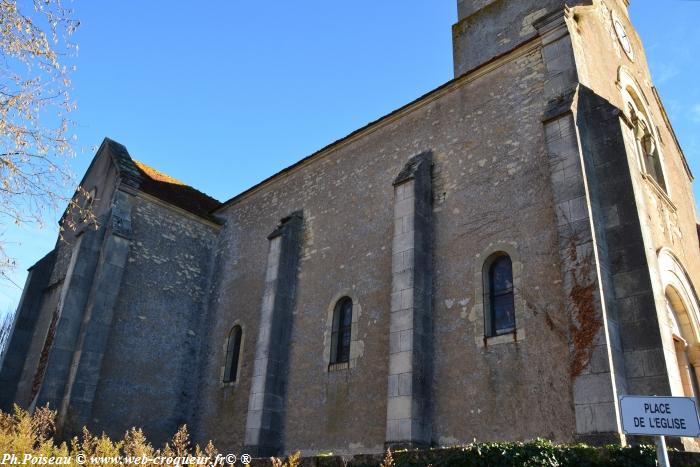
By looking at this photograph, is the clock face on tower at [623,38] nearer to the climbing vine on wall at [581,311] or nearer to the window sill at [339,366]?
the climbing vine on wall at [581,311]

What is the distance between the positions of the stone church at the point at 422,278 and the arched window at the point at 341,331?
0.04m

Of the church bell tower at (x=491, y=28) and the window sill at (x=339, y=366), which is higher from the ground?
the church bell tower at (x=491, y=28)

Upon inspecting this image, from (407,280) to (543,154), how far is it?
3.71 m

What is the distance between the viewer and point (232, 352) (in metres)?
16.4

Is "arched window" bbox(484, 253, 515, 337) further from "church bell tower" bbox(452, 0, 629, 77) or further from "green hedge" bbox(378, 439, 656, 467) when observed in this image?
"church bell tower" bbox(452, 0, 629, 77)

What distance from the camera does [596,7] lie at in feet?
45.1

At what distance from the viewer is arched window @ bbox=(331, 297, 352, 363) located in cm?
1317

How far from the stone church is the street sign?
326cm

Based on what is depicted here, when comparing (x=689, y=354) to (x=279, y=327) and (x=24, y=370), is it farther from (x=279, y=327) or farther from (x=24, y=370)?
(x=24, y=370)

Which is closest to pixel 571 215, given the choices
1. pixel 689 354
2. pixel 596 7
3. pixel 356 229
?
pixel 689 354

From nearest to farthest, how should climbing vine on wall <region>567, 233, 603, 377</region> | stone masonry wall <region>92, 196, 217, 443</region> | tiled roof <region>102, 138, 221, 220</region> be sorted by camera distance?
climbing vine on wall <region>567, 233, 603, 377</region> → stone masonry wall <region>92, 196, 217, 443</region> → tiled roof <region>102, 138, 221, 220</region>

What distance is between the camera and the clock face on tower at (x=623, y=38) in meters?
14.8

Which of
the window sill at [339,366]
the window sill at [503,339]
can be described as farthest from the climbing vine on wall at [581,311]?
the window sill at [339,366]

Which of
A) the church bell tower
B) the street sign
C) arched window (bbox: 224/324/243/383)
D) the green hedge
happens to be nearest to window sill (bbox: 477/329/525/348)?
the green hedge
